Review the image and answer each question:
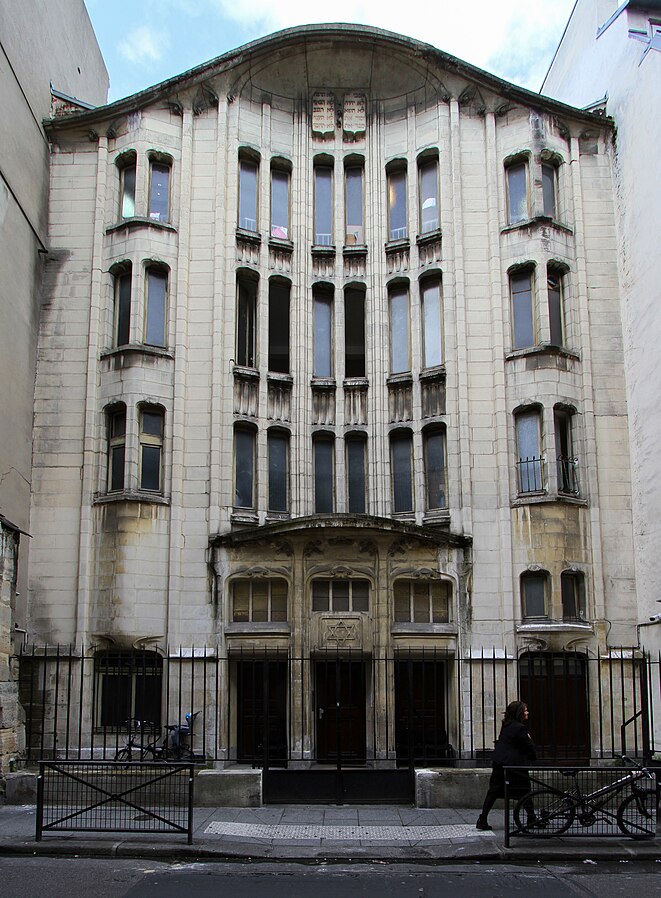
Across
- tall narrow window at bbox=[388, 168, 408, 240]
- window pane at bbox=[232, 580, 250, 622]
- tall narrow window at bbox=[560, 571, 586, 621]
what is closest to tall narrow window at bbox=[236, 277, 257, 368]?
tall narrow window at bbox=[388, 168, 408, 240]

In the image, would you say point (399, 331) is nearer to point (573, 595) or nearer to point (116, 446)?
point (116, 446)

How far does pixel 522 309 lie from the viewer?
23203 millimetres

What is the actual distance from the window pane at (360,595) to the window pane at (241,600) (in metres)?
2.46

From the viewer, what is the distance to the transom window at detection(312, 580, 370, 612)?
21516 mm

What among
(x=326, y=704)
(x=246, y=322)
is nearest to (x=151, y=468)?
(x=246, y=322)

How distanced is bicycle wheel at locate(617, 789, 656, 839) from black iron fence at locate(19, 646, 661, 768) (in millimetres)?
6217

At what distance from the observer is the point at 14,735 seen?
18.0 meters

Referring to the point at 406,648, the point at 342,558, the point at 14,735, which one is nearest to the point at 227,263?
the point at 342,558

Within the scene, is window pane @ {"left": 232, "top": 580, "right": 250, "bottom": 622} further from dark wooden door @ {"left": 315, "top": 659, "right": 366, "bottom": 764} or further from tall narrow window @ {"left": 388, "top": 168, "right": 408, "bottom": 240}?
tall narrow window @ {"left": 388, "top": 168, "right": 408, "bottom": 240}

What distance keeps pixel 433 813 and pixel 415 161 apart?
54.0ft

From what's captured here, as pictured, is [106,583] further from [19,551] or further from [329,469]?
[329,469]

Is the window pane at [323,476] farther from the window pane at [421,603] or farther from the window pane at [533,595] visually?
the window pane at [533,595]

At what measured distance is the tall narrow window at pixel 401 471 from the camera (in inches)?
896

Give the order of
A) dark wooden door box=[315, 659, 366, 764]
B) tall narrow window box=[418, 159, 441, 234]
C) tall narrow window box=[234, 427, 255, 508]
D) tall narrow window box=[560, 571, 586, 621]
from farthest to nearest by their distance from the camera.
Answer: tall narrow window box=[418, 159, 441, 234] < tall narrow window box=[234, 427, 255, 508] < tall narrow window box=[560, 571, 586, 621] < dark wooden door box=[315, 659, 366, 764]
